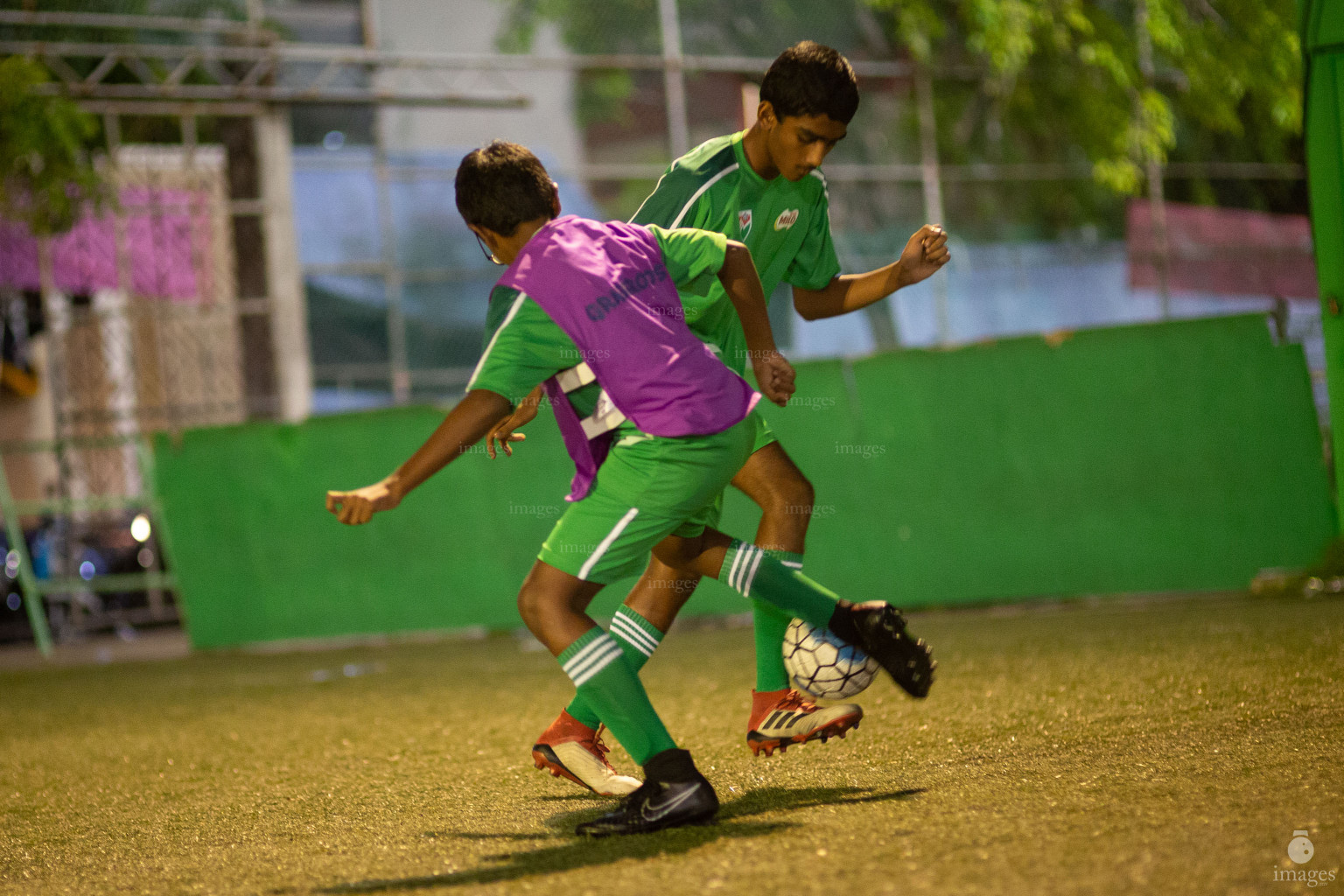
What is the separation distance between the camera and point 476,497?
935cm

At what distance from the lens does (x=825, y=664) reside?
3.36 metres

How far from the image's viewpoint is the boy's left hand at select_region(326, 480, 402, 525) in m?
2.77

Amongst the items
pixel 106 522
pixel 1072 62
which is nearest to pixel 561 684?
pixel 106 522

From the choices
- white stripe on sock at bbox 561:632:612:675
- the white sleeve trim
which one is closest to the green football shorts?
white stripe on sock at bbox 561:632:612:675

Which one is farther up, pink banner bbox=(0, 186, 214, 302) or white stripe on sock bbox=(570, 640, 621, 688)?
pink banner bbox=(0, 186, 214, 302)

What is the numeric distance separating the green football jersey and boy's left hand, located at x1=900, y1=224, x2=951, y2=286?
0.34 m

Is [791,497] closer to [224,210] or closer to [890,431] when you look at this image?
[890,431]

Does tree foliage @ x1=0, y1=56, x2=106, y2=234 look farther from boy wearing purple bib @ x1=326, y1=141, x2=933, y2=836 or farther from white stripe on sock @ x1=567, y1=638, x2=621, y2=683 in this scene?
white stripe on sock @ x1=567, y1=638, x2=621, y2=683

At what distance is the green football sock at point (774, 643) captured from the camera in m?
3.66

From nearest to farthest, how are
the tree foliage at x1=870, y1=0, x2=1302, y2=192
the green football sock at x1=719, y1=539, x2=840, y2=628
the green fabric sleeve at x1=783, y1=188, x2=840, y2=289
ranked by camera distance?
1. the green football sock at x1=719, y1=539, x2=840, y2=628
2. the green fabric sleeve at x1=783, y1=188, x2=840, y2=289
3. the tree foliage at x1=870, y1=0, x2=1302, y2=192

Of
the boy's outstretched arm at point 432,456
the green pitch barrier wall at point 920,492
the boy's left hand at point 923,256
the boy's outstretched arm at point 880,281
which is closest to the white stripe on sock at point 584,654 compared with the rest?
the boy's outstretched arm at point 432,456

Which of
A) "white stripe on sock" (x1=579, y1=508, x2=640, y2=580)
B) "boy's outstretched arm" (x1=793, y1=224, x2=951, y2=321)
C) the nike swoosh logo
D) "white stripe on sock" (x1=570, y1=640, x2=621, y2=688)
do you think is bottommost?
the nike swoosh logo

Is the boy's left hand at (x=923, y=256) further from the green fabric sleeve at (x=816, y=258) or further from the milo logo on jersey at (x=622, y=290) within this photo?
the milo logo on jersey at (x=622, y=290)

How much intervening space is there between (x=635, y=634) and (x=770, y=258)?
1232 millimetres
